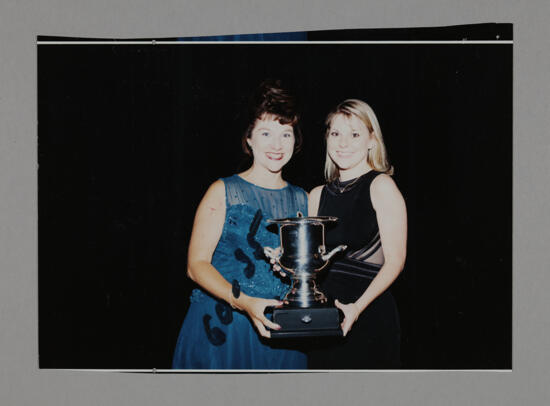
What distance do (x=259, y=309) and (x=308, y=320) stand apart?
21 centimetres

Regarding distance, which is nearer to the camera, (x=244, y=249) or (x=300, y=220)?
(x=300, y=220)

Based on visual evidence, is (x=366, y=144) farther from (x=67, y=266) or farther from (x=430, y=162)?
(x=67, y=266)

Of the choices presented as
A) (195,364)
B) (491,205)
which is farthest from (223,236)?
(491,205)

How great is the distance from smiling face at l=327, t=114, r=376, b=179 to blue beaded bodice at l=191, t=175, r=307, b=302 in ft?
1.04

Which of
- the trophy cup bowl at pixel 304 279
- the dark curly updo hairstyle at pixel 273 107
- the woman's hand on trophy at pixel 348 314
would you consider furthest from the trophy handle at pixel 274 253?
the dark curly updo hairstyle at pixel 273 107

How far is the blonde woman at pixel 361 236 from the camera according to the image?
2059 mm

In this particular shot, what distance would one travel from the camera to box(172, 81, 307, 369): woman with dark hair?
2064mm

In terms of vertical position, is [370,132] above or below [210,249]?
above

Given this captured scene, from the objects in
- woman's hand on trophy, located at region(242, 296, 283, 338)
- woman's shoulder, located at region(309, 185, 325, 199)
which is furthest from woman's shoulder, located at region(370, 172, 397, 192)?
woman's hand on trophy, located at region(242, 296, 283, 338)

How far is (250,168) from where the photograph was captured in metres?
2.11

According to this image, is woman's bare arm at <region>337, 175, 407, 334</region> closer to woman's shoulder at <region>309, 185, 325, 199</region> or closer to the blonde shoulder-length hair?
the blonde shoulder-length hair

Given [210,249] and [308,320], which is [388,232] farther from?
[210,249]

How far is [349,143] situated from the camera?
2.08m

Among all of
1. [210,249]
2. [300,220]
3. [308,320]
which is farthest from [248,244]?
[308,320]
